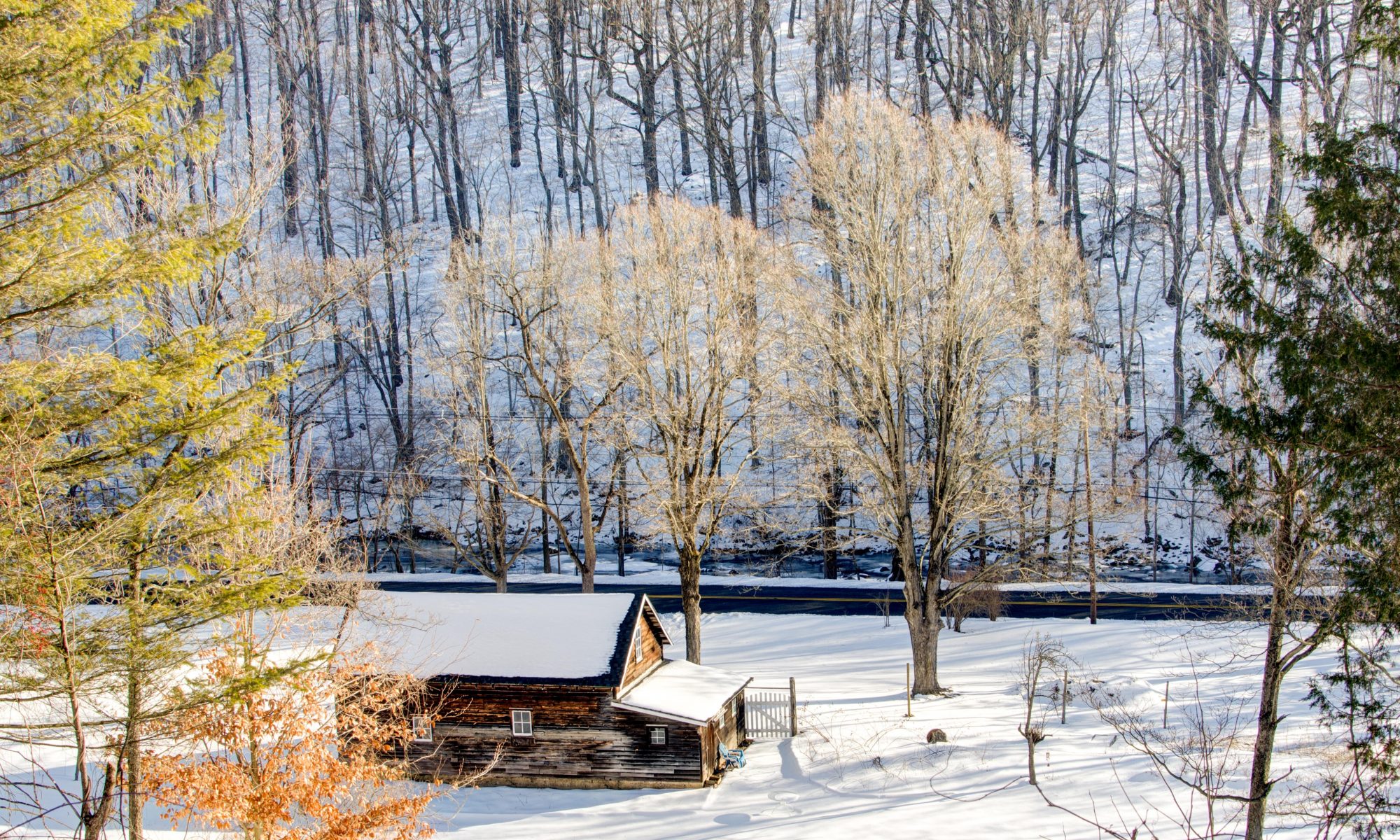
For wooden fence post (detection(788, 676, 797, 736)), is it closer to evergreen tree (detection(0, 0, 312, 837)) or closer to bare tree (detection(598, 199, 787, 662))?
bare tree (detection(598, 199, 787, 662))

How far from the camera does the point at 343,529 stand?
37.2 m

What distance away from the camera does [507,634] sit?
2108cm

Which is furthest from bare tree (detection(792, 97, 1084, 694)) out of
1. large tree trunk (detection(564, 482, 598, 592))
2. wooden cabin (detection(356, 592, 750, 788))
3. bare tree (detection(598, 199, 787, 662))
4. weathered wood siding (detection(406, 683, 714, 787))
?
large tree trunk (detection(564, 482, 598, 592))

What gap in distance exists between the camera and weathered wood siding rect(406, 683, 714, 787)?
64.9ft

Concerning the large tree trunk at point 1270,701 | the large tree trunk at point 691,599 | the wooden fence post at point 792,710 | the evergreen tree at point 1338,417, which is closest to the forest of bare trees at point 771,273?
the large tree trunk at point 691,599

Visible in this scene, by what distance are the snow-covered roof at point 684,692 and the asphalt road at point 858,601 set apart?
9.12 m

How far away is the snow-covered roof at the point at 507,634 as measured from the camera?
20.0m

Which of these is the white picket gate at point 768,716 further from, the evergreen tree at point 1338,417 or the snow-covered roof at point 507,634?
the evergreen tree at point 1338,417

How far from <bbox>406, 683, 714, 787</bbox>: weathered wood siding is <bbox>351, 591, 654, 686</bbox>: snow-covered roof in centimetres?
39

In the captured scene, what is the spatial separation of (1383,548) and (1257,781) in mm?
4115

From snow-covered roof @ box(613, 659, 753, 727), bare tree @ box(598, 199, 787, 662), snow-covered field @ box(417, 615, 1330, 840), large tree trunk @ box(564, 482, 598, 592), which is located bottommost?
snow-covered field @ box(417, 615, 1330, 840)

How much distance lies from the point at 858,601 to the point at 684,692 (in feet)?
42.8

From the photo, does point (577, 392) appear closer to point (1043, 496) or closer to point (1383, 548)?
point (1043, 496)

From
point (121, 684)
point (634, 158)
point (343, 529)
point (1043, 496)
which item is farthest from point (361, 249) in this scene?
point (121, 684)
